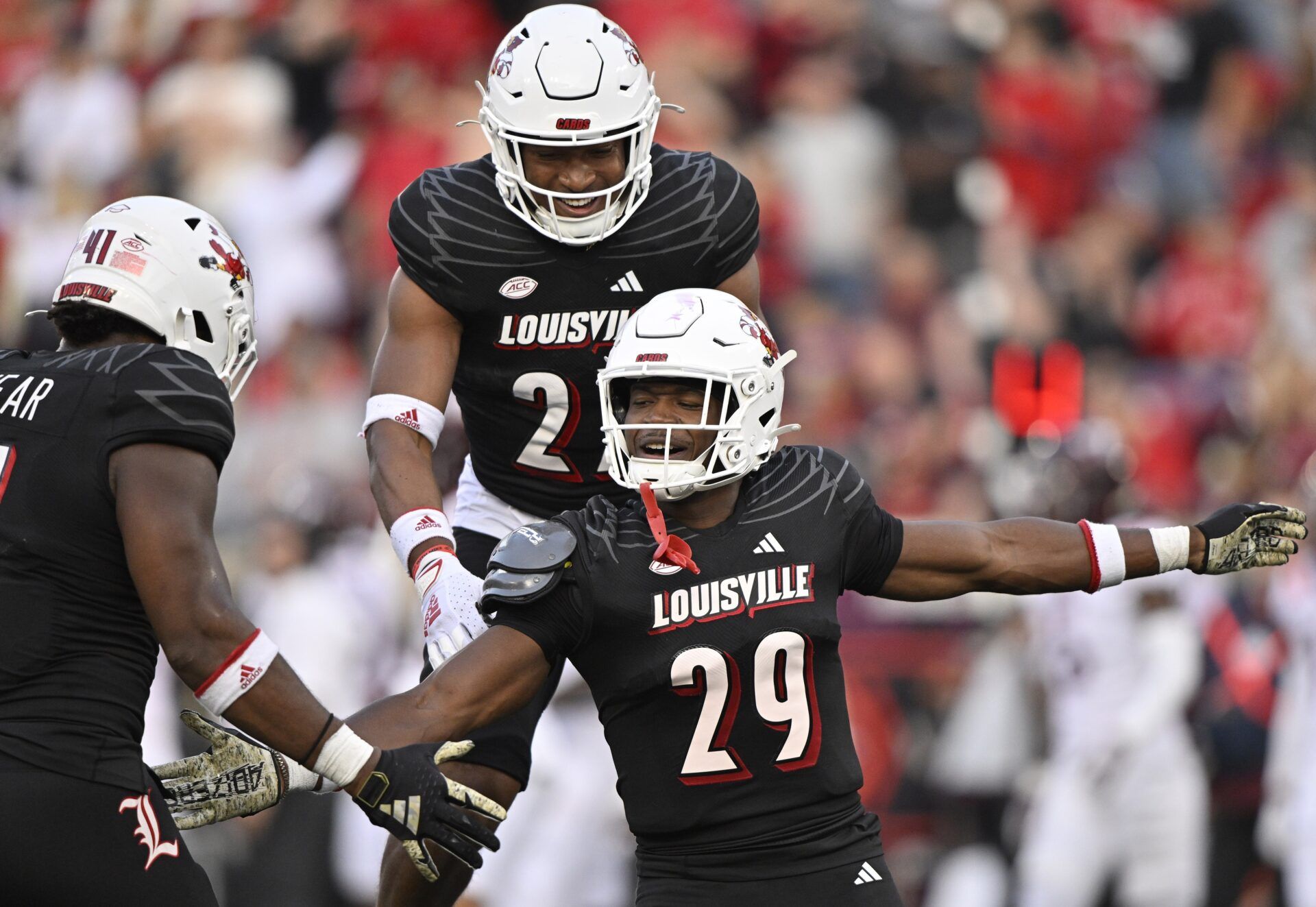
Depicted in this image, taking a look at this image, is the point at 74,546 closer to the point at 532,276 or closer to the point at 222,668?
the point at 222,668

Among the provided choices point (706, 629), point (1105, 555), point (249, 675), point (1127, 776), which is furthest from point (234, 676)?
point (1127, 776)

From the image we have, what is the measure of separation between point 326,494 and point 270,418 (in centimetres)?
124

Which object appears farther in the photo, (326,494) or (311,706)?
(326,494)

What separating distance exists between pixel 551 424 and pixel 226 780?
4.36 ft

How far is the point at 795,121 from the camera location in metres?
10.0

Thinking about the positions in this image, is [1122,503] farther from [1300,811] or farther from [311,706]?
[311,706]

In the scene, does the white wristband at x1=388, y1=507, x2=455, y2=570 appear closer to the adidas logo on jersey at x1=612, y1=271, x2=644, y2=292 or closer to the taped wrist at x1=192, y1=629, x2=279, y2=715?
the adidas logo on jersey at x1=612, y1=271, x2=644, y2=292

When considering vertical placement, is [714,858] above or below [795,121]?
below

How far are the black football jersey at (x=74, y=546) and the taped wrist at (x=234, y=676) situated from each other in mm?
183

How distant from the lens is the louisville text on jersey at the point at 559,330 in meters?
4.55

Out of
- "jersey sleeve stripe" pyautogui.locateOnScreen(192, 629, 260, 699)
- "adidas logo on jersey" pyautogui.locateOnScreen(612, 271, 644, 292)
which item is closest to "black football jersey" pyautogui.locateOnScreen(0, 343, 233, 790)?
"jersey sleeve stripe" pyautogui.locateOnScreen(192, 629, 260, 699)

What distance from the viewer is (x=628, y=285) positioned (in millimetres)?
4578

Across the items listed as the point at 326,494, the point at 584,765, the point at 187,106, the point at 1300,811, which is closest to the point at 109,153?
the point at 187,106

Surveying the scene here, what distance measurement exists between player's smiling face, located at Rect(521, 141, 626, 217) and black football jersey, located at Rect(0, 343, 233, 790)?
4.37ft
